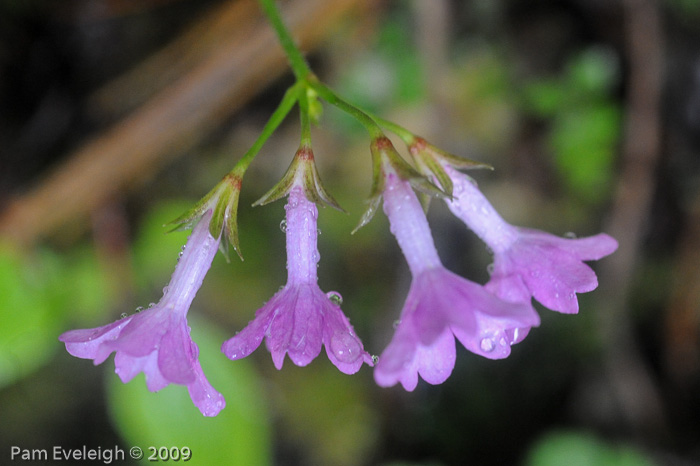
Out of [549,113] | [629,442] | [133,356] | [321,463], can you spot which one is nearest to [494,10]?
[549,113]

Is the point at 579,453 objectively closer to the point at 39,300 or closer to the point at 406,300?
the point at 406,300

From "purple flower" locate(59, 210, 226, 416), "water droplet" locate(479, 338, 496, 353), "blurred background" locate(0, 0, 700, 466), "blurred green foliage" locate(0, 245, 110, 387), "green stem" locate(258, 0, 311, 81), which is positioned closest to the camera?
"purple flower" locate(59, 210, 226, 416)

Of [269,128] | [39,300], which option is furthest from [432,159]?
[39,300]

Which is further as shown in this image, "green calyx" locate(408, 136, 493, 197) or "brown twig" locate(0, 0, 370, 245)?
"brown twig" locate(0, 0, 370, 245)

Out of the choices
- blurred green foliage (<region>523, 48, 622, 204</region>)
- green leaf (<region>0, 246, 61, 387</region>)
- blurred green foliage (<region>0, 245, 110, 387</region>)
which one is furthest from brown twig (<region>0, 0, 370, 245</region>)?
blurred green foliage (<region>523, 48, 622, 204</region>)

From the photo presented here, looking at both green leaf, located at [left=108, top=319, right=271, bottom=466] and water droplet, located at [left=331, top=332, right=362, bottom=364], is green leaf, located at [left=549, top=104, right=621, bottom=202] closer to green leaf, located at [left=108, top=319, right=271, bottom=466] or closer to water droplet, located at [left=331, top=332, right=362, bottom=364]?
green leaf, located at [left=108, top=319, right=271, bottom=466]

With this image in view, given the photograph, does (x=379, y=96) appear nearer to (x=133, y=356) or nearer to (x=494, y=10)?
(x=494, y=10)
